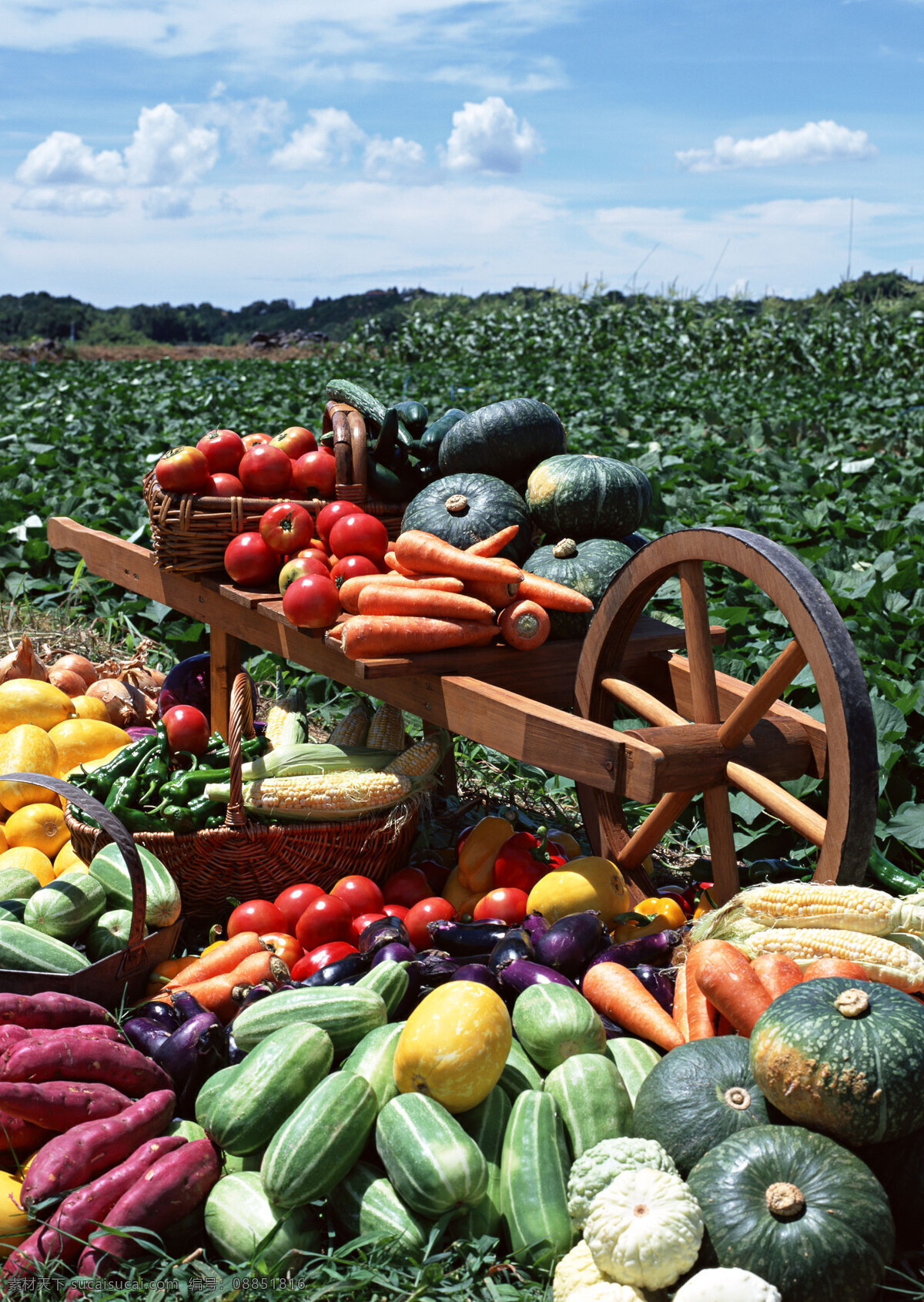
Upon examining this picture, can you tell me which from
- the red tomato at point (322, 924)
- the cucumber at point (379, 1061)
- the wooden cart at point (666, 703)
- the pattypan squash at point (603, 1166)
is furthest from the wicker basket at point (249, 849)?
the pattypan squash at point (603, 1166)

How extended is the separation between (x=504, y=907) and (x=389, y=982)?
75 centimetres

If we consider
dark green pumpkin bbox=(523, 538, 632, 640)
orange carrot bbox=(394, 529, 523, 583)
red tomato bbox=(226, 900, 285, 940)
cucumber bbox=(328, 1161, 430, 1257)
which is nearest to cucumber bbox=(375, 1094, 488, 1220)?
cucumber bbox=(328, 1161, 430, 1257)

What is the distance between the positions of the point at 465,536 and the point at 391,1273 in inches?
92.8

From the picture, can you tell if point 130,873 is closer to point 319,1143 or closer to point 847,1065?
point 319,1143

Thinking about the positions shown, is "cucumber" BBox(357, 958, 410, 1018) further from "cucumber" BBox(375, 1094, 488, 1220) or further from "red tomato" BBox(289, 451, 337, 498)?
"red tomato" BBox(289, 451, 337, 498)

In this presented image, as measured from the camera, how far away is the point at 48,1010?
269 cm

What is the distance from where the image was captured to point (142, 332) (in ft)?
179

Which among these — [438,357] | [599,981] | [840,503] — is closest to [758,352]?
[438,357]

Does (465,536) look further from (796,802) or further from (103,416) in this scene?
(103,416)

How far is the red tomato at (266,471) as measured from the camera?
4.41 m

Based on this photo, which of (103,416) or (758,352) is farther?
(758,352)

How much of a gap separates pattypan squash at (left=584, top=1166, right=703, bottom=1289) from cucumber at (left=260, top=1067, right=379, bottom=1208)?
0.51 meters

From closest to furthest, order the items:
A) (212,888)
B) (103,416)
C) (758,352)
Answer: (212,888), (103,416), (758,352)

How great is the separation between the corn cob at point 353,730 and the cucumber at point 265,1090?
1.86m
